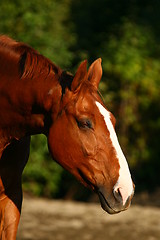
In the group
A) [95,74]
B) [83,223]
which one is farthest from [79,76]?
[83,223]

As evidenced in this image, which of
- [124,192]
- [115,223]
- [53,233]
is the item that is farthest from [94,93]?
[115,223]

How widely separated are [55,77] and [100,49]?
637cm

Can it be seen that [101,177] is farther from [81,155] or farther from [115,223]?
[115,223]

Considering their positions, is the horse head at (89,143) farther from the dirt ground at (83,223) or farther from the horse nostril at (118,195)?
the dirt ground at (83,223)

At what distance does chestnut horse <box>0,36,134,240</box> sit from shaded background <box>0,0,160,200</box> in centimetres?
513

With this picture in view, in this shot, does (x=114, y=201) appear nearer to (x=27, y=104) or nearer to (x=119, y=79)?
(x=27, y=104)

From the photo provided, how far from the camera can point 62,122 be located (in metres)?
3.34

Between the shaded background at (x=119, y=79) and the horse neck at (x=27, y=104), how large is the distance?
5.17m

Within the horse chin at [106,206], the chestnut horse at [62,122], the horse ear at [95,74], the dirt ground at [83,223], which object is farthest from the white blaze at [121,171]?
the dirt ground at [83,223]

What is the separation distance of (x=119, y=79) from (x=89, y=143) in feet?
20.7

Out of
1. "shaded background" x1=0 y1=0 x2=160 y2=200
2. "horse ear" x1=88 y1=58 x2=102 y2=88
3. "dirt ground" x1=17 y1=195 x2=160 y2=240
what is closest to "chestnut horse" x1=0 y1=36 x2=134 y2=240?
"horse ear" x1=88 y1=58 x2=102 y2=88

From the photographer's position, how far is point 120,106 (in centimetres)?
949

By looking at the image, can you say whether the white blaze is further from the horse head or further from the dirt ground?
the dirt ground

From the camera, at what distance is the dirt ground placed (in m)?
6.28
